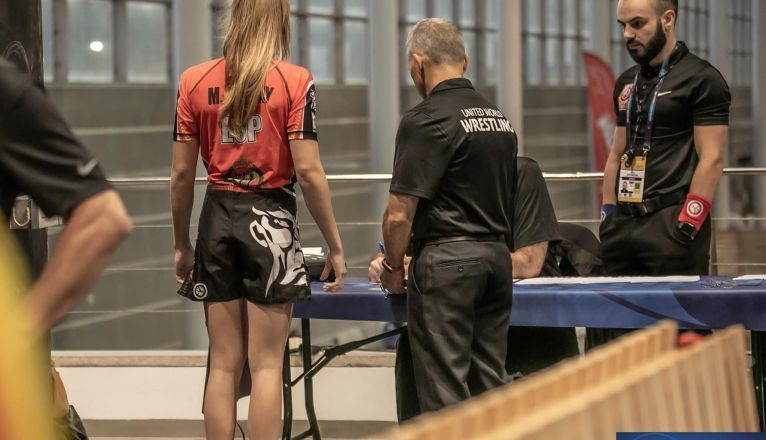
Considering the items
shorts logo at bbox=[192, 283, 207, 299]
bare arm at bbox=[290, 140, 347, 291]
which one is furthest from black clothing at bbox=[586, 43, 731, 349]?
shorts logo at bbox=[192, 283, 207, 299]

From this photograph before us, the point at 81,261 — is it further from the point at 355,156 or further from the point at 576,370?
the point at 355,156

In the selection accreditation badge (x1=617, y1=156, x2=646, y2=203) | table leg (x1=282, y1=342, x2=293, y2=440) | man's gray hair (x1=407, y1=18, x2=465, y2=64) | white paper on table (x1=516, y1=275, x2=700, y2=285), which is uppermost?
man's gray hair (x1=407, y1=18, x2=465, y2=64)

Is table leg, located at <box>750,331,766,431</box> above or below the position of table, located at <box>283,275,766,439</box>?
below

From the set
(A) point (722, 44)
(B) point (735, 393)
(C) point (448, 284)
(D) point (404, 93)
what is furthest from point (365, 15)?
(B) point (735, 393)

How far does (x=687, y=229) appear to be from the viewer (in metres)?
3.85

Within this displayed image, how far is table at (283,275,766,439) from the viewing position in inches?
144

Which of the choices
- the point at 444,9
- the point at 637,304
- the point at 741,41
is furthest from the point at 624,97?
the point at 741,41

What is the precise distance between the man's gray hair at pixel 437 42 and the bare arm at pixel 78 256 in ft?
6.86

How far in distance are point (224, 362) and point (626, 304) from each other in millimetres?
1219

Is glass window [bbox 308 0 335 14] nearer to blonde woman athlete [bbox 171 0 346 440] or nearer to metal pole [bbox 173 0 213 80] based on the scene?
metal pole [bbox 173 0 213 80]

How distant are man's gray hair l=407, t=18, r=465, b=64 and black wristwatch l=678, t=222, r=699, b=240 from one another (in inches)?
37.1

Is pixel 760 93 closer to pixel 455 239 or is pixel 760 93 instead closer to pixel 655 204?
pixel 655 204

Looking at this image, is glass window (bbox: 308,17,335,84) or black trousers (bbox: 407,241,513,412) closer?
black trousers (bbox: 407,241,513,412)

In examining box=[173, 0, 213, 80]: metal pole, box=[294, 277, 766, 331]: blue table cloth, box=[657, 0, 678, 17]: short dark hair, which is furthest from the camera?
box=[173, 0, 213, 80]: metal pole
